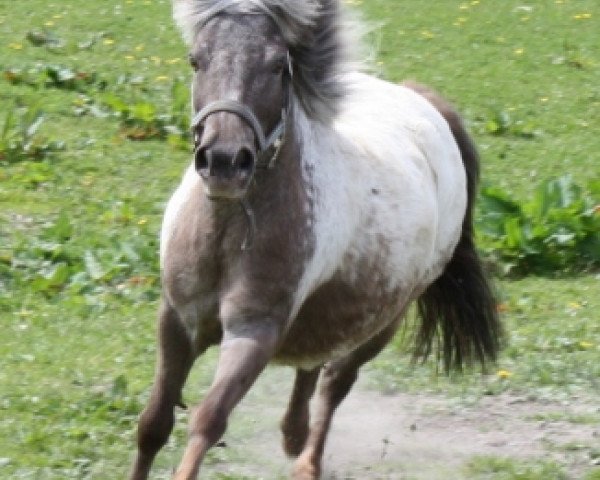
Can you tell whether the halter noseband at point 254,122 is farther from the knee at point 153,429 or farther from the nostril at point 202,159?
the knee at point 153,429

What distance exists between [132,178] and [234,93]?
560cm

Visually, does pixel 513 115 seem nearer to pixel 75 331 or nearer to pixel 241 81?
pixel 75 331

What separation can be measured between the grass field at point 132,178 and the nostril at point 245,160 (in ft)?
6.21

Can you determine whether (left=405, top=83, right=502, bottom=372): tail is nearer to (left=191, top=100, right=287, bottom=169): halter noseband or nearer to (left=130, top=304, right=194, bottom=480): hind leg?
(left=130, top=304, right=194, bottom=480): hind leg

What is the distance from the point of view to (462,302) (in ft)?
23.4

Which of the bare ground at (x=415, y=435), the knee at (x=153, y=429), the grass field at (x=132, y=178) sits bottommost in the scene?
the grass field at (x=132, y=178)

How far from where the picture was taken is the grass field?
6.53 metres

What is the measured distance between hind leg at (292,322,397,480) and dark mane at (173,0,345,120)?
5.04ft

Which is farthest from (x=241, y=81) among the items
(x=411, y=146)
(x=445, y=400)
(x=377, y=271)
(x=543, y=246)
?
(x=543, y=246)

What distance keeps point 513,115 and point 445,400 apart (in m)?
5.21

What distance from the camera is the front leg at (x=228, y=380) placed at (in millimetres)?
4566

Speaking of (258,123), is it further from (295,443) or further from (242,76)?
(295,443)

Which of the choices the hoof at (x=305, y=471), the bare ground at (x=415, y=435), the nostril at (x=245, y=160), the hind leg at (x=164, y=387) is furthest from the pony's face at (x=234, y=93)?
the bare ground at (x=415, y=435)

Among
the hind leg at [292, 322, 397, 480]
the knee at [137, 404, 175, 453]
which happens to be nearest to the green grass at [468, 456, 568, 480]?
the hind leg at [292, 322, 397, 480]
